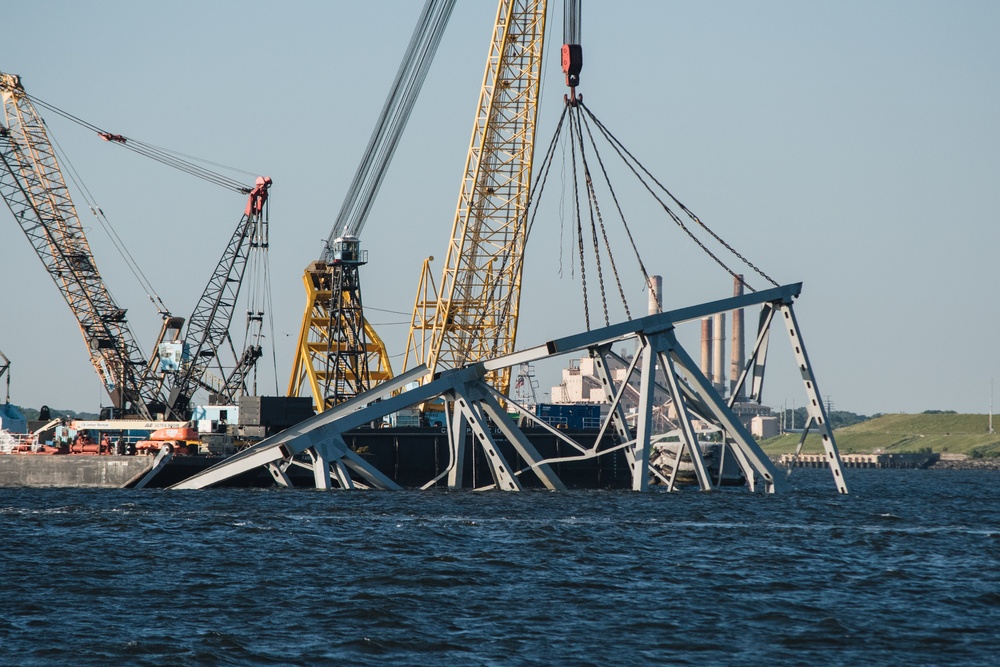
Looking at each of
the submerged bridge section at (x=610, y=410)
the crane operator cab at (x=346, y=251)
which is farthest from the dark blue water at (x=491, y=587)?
the crane operator cab at (x=346, y=251)

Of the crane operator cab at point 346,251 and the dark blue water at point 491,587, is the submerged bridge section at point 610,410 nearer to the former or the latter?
the dark blue water at point 491,587

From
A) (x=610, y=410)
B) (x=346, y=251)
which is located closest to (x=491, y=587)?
(x=610, y=410)

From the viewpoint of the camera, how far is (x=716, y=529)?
4875cm

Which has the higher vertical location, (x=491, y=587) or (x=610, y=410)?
(x=610, y=410)

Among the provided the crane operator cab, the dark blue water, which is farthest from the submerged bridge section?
the crane operator cab

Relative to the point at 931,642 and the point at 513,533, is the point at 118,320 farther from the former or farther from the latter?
the point at 931,642

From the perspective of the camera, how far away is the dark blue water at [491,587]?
84.6ft

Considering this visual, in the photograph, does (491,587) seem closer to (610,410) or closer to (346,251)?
(610,410)

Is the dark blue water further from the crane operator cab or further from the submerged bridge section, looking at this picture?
the crane operator cab

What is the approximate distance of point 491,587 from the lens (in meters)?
33.3

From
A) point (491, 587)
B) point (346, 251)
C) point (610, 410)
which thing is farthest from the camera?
point (346, 251)

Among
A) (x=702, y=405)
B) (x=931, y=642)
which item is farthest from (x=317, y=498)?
(x=931, y=642)

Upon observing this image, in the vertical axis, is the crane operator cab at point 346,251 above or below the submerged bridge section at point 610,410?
above

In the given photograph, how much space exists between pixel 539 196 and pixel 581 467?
83.7 feet
